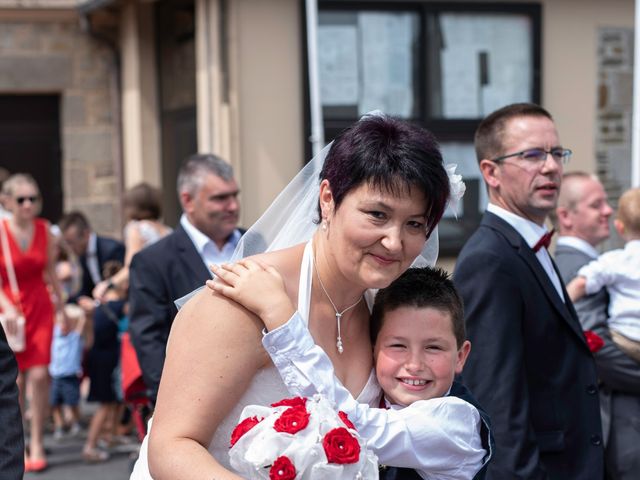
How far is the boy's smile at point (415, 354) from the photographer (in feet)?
8.84

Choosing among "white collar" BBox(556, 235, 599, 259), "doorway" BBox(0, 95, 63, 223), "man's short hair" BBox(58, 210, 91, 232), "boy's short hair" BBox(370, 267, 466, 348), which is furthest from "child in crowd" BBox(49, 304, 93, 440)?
"boy's short hair" BBox(370, 267, 466, 348)

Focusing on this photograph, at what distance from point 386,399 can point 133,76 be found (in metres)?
9.00

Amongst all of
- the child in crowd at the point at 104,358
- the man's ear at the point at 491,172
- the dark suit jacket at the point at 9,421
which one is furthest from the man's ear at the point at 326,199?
the child in crowd at the point at 104,358

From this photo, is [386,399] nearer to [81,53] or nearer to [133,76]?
[133,76]

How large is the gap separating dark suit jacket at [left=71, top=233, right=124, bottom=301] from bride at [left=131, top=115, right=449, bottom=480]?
22.0 ft

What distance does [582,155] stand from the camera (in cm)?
1011

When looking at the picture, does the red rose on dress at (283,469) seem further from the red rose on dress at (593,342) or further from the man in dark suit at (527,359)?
the red rose on dress at (593,342)

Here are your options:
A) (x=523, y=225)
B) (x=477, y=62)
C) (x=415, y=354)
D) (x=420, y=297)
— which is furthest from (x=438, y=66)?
(x=415, y=354)

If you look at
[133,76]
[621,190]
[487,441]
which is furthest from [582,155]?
[487,441]

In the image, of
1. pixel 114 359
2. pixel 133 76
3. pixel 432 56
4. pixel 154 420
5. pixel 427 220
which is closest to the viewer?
pixel 154 420

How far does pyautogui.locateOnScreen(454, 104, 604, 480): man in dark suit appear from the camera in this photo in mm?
3469

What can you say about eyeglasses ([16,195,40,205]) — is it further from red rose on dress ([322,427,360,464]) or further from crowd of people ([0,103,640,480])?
red rose on dress ([322,427,360,464])

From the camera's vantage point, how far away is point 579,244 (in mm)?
5402

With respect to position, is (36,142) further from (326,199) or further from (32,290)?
(326,199)
